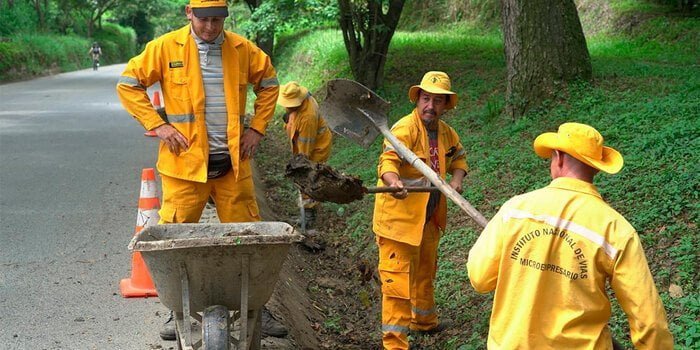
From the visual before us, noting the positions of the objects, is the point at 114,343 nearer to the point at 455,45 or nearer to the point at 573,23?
the point at 573,23

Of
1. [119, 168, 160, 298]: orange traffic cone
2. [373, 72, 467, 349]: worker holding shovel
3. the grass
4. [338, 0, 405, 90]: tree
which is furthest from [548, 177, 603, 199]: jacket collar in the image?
[338, 0, 405, 90]: tree

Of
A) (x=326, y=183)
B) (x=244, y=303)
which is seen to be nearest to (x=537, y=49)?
(x=326, y=183)

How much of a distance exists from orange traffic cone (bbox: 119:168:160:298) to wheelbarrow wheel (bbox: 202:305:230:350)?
171 cm

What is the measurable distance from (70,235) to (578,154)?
578cm

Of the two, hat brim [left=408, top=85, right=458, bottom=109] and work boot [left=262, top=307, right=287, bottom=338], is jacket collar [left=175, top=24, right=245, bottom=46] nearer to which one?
hat brim [left=408, top=85, right=458, bottom=109]

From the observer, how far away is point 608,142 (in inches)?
319

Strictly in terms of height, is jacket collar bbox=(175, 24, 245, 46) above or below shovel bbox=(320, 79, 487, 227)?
above

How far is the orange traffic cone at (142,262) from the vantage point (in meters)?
5.92

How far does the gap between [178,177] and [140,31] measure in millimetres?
66814

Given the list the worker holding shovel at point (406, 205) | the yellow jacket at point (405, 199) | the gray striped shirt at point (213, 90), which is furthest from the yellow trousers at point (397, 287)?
the gray striped shirt at point (213, 90)

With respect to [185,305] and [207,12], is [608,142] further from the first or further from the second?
[185,305]

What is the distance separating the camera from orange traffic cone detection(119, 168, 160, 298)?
233 inches

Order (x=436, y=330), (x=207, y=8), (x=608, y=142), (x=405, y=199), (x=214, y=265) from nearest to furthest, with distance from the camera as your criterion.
→ (x=214, y=265) < (x=207, y=8) < (x=405, y=199) < (x=436, y=330) < (x=608, y=142)

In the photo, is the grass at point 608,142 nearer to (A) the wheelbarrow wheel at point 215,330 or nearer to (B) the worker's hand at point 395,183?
(B) the worker's hand at point 395,183
